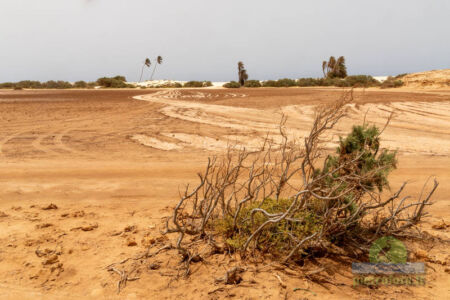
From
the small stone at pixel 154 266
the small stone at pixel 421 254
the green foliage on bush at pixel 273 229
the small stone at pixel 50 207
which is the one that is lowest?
the small stone at pixel 421 254

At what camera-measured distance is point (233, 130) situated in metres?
11.3

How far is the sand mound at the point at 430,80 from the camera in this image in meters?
30.7

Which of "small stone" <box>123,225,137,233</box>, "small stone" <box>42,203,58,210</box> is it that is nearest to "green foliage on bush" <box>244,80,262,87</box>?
"small stone" <box>42,203,58,210</box>

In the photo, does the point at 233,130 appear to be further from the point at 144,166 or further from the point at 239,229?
the point at 239,229

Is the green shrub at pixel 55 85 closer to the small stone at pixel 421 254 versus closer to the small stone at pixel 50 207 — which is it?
the small stone at pixel 50 207

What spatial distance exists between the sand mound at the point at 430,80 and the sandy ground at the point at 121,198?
22291 mm

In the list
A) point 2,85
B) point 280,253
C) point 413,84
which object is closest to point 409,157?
point 280,253

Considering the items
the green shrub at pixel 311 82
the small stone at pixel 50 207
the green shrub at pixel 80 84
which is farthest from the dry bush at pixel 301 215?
the green shrub at pixel 80 84

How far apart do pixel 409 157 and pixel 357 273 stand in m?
5.30

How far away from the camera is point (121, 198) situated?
18.2 ft

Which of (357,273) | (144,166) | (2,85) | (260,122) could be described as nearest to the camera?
(357,273)

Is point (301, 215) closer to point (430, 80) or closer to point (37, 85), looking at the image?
point (430, 80)

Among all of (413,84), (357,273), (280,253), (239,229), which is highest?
(413,84)

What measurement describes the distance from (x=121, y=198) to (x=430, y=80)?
36.3 m
